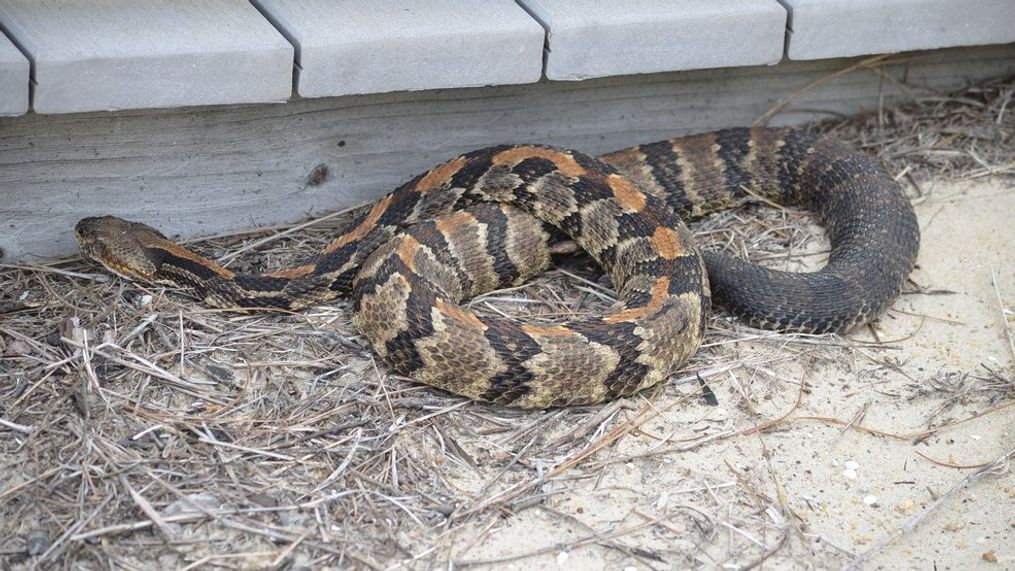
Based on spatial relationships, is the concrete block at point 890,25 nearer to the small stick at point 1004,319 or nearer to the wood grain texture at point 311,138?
the wood grain texture at point 311,138

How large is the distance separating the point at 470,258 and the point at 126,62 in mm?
1688

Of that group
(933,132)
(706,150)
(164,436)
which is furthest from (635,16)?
(164,436)

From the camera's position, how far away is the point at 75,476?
377cm

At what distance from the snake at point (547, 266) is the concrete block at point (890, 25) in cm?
59

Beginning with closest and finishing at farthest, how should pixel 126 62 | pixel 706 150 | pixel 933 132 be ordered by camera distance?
1. pixel 126 62
2. pixel 706 150
3. pixel 933 132

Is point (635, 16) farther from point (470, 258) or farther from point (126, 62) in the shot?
point (126, 62)

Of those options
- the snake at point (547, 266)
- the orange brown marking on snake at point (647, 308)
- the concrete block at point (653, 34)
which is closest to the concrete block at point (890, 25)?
the concrete block at point (653, 34)

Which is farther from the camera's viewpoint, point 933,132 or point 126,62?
point 933,132

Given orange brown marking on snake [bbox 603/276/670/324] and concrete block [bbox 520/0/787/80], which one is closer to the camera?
orange brown marking on snake [bbox 603/276/670/324]

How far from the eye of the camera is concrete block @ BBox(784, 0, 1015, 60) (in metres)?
5.37

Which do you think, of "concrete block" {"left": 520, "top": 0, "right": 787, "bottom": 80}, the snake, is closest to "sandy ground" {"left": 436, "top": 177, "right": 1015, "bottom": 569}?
the snake

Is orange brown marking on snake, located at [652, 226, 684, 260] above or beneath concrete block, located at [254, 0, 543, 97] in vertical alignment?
beneath

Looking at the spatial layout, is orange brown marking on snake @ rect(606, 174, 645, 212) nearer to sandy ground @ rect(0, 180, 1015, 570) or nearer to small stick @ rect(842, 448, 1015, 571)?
sandy ground @ rect(0, 180, 1015, 570)

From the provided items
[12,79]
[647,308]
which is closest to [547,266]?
[647,308]
